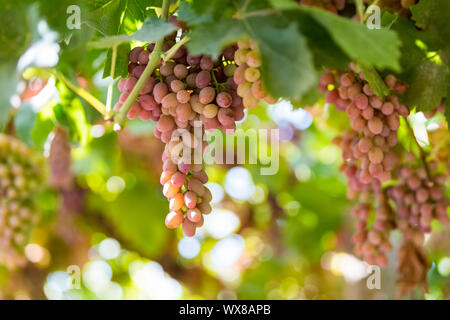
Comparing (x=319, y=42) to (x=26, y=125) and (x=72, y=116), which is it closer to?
(x=72, y=116)

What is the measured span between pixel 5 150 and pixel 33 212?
233mm

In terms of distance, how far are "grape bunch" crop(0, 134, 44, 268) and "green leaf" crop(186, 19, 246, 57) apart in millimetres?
1144

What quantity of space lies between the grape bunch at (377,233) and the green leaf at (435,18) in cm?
37

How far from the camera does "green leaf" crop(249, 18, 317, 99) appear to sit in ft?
2.15

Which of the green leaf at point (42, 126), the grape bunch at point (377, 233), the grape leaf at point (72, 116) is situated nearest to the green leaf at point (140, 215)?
the green leaf at point (42, 126)

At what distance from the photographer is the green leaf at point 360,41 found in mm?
664

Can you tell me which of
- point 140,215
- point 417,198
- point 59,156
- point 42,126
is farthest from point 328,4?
point 140,215

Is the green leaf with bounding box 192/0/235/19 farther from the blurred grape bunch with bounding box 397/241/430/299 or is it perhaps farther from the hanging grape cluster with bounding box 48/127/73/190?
the hanging grape cluster with bounding box 48/127/73/190

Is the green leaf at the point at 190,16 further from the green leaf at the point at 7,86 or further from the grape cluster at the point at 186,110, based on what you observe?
the green leaf at the point at 7,86

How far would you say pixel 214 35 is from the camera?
709 millimetres

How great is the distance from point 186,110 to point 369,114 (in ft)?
1.12

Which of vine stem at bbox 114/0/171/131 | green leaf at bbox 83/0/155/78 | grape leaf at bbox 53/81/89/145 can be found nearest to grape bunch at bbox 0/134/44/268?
grape leaf at bbox 53/81/89/145

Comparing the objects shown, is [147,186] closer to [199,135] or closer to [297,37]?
[199,135]

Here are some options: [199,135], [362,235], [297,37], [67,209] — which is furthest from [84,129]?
[67,209]
